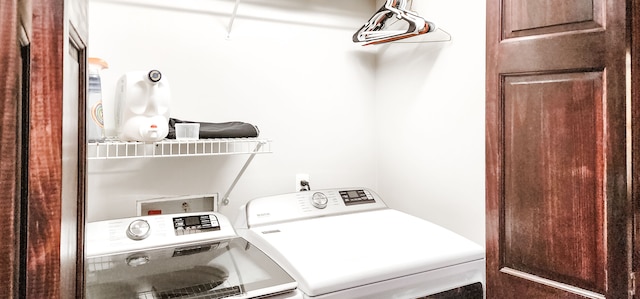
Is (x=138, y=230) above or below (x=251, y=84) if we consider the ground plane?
below

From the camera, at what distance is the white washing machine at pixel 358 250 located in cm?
120

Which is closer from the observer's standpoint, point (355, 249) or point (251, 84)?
point (355, 249)

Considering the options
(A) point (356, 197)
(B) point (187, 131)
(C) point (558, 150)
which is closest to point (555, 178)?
(C) point (558, 150)

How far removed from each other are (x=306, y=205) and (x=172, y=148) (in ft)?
2.11

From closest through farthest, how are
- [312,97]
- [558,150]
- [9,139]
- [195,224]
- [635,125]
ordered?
[9,139] → [635,125] → [558,150] → [195,224] → [312,97]

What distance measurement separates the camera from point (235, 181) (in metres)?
1.94

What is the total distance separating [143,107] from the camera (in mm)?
1432

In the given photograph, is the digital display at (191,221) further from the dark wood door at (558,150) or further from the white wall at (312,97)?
the dark wood door at (558,150)

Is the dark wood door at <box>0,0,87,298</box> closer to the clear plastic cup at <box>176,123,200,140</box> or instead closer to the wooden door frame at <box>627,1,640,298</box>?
the clear plastic cup at <box>176,123,200,140</box>

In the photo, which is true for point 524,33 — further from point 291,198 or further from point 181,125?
point 181,125

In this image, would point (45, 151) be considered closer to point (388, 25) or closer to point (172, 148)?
point (172, 148)

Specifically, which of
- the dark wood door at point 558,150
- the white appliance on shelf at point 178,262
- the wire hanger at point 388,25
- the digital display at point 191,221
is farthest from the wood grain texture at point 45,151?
the wire hanger at point 388,25

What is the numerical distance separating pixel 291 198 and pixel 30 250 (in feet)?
4.59

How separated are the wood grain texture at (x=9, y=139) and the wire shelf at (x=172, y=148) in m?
1.12
